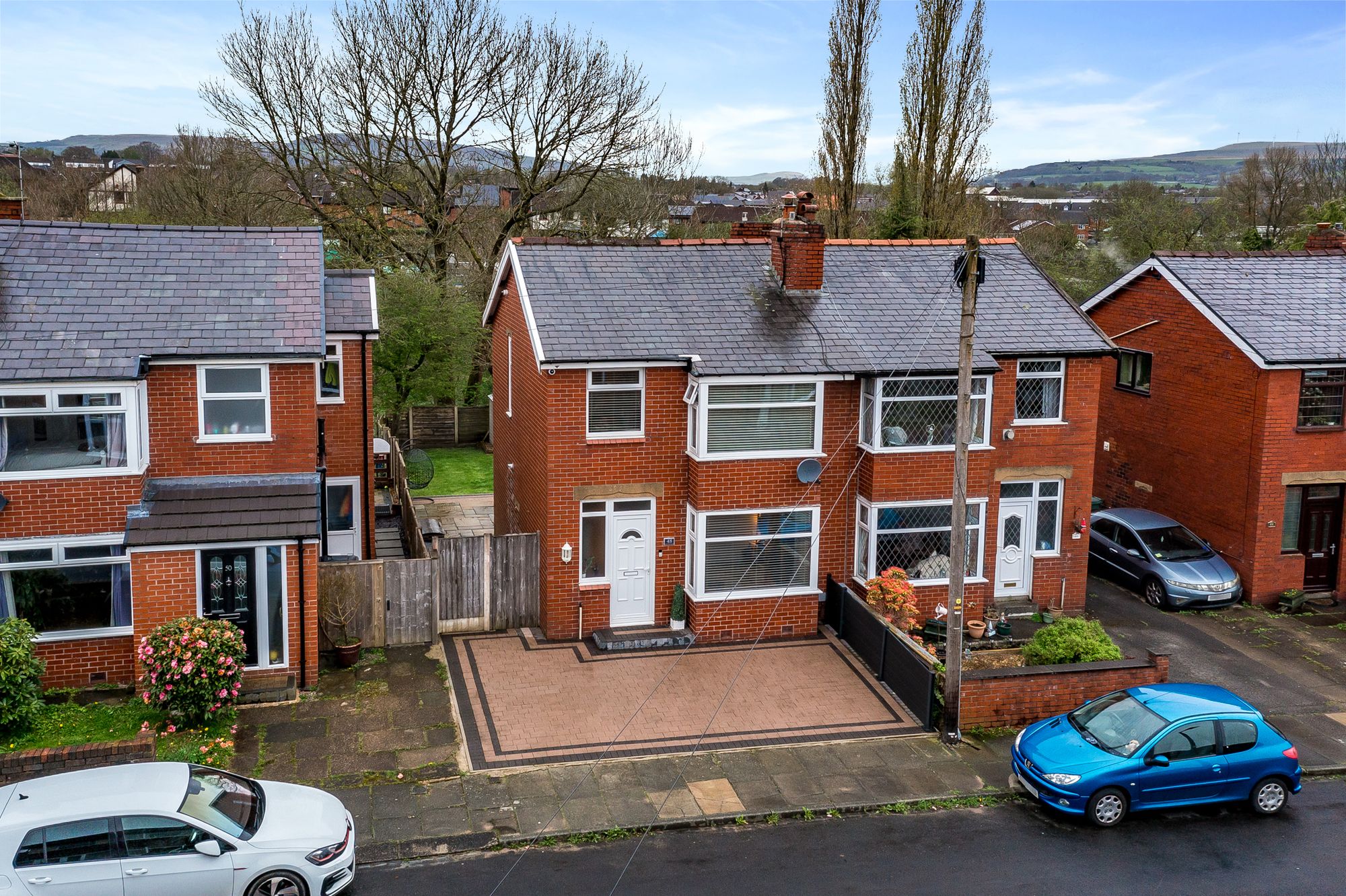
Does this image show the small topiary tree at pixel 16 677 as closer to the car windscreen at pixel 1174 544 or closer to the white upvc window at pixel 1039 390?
the white upvc window at pixel 1039 390

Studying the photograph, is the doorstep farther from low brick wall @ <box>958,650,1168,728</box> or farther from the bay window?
the bay window

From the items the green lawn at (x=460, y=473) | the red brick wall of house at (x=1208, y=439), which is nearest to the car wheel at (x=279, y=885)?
the green lawn at (x=460, y=473)

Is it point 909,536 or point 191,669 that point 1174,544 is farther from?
point 191,669

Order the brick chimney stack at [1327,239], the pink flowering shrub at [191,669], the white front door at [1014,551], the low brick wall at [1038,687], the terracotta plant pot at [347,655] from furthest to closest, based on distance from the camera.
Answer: the brick chimney stack at [1327,239] < the white front door at [1014,551] < the terracotta plant pot at [347,655] < the low brick wall at [1038,687] < the pink flowering shrub at [191,669]

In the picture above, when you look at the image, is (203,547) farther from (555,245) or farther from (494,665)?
(555,245)

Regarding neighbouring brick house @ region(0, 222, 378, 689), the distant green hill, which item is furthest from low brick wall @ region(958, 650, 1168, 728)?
the distant green hill

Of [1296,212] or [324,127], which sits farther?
[1296,212]

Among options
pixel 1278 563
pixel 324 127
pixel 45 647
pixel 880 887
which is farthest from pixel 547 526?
pixel 324 127
